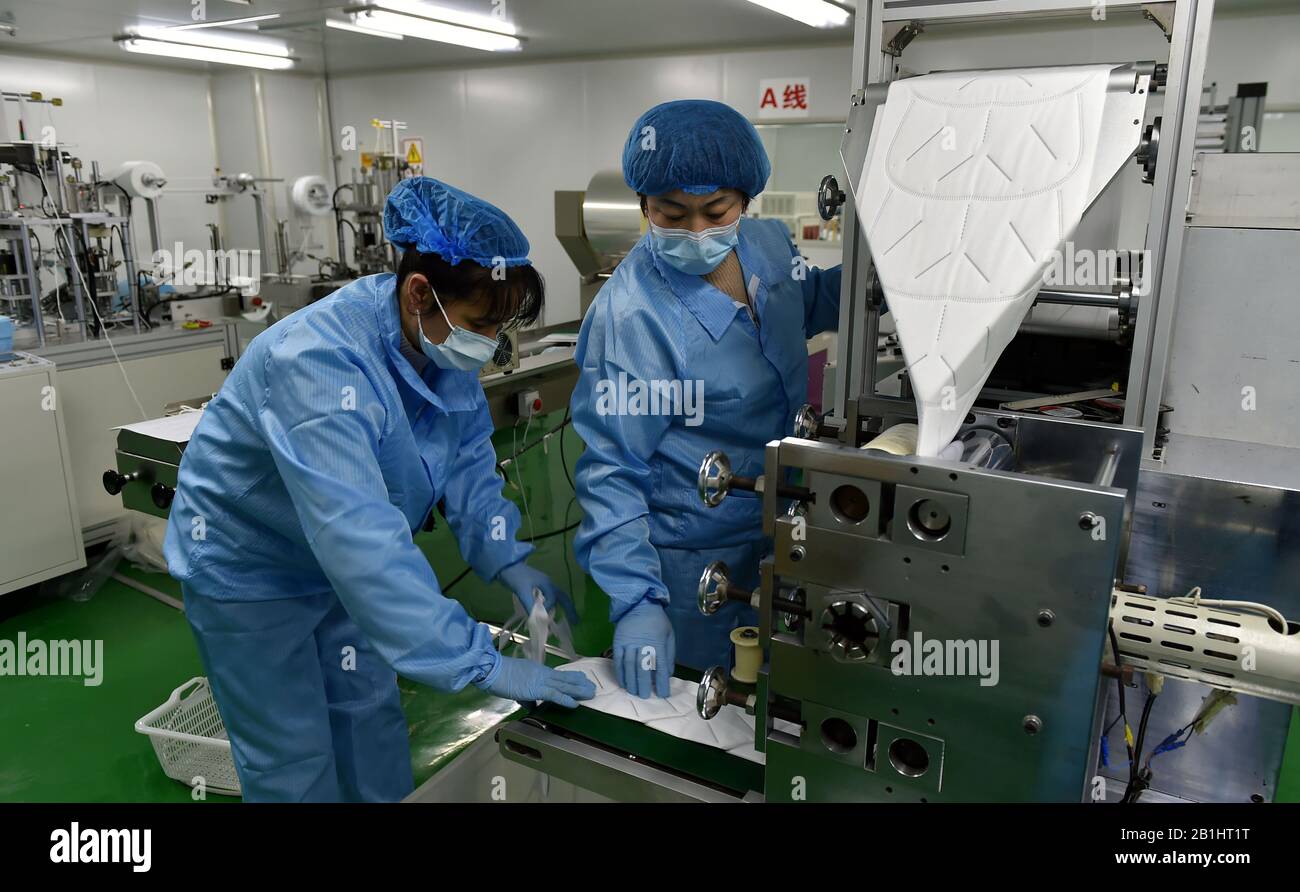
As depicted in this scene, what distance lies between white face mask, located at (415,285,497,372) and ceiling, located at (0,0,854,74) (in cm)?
288

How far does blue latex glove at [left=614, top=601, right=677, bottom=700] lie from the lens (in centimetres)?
122

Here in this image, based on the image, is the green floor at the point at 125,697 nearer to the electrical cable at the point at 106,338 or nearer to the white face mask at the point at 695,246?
the electrical cable at the point at 106,338

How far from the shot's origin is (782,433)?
1.55 meters

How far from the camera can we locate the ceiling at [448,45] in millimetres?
3703

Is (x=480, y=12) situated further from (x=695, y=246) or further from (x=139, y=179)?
(x=695, y=246)

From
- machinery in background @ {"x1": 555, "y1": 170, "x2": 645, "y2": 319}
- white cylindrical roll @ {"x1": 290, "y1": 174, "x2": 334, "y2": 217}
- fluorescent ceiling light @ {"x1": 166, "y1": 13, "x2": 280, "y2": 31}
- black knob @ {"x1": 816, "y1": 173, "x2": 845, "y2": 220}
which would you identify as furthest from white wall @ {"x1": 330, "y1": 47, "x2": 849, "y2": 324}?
black knob @ {"x1": 816, "y1": 173, "x2": 845, "y2": 220}

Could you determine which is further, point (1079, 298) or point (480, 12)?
point (480, 12)

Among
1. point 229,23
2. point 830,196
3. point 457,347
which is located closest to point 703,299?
point 830,196

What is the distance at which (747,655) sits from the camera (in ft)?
3.54

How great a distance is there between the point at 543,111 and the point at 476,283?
4566 mm

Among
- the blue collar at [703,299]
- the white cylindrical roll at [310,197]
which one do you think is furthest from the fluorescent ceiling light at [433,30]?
the blue collar at [703,299]

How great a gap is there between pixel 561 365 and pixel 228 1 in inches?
86.2

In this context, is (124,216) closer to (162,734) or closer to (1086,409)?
(162,734)

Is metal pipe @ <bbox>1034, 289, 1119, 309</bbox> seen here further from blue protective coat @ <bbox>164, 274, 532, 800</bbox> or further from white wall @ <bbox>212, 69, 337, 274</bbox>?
white wall @ <bbox>212, 69, 337, 274</bbox>
